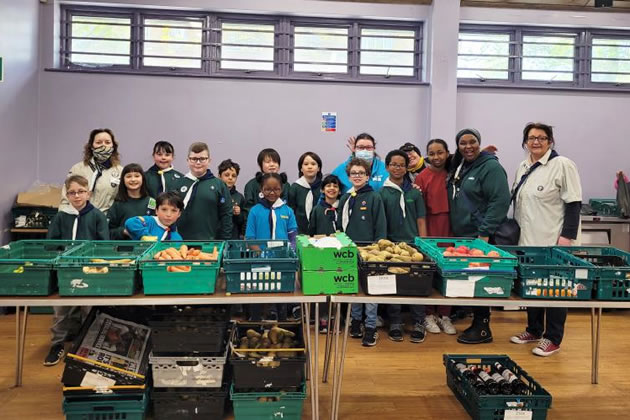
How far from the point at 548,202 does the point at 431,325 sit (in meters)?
1.39

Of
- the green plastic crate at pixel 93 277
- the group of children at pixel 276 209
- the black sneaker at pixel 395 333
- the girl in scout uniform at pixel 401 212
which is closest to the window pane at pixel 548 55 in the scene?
the group of children at pixel 276 209

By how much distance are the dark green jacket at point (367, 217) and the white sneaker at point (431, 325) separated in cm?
99

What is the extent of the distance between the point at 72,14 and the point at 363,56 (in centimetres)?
315

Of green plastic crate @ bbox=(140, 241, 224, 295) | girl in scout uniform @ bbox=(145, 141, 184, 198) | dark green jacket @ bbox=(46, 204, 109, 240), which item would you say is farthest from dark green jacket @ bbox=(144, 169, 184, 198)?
green plastic crate @ bbox=(140, 241, 224, 295)

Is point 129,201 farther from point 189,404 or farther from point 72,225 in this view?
point 189,404

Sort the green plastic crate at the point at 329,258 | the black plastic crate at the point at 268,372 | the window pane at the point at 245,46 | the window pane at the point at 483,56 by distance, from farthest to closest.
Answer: the window pane at the point at 483,56 < the window pane at the point at 245,46 < the black plastic crate at the point at 268,372 < the green plastic crate at the point at 329,258

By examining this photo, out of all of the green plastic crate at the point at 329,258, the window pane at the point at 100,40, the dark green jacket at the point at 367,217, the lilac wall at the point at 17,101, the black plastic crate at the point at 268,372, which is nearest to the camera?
the green plastic crate at the point at 329,258

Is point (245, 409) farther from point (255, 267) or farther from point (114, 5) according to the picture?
point (114, 5)

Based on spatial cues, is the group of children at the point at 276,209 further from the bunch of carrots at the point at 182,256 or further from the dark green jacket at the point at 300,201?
the bunch of carrots at the point at 182,256

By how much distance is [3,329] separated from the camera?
4.39 metres

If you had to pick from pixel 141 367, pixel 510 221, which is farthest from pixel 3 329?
pixel 510 221

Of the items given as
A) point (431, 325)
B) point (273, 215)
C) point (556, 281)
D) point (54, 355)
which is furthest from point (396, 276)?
point (54, 355)

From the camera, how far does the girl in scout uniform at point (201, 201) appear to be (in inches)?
165

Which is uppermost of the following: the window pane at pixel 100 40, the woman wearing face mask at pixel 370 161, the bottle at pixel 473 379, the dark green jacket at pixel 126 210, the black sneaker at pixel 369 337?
the window pane at pixel 100 40
